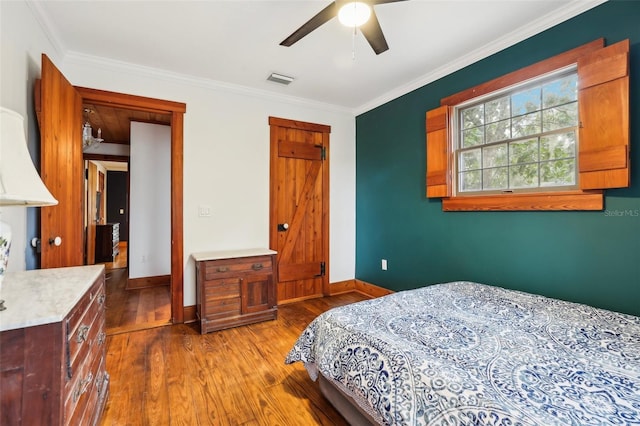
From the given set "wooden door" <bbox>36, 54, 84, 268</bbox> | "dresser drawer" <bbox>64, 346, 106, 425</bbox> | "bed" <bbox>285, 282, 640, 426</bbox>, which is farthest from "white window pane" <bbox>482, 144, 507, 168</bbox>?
"wooden door" <bbox>36, 54, 84, 268</bbox>

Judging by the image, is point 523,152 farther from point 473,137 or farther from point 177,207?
point 177,207

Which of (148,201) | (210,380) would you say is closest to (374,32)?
(210,380)

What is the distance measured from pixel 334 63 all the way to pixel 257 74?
837 mm

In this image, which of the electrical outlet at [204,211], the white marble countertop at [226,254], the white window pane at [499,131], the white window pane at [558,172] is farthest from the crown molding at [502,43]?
the electrical outlet at [204,211]

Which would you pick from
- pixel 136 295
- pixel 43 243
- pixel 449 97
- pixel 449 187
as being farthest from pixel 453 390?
pixel 136 295

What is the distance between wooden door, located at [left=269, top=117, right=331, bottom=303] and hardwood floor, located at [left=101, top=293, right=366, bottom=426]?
952mm

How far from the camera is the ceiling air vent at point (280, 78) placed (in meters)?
3.11

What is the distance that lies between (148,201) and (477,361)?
4830 mm

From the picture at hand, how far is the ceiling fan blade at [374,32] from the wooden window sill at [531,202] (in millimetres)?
1593

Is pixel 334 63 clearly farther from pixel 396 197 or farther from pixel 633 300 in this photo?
pixel 633 300

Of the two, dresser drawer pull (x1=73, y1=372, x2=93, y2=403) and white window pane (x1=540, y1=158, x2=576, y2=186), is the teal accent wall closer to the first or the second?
white window pane (x1=540, y1=158, x2=576, y2=186)

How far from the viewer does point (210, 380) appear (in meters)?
2.04

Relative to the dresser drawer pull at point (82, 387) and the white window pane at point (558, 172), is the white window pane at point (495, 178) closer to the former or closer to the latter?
the white window pane at point (558, 172)

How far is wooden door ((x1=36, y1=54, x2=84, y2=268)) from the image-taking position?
197 centimetres
